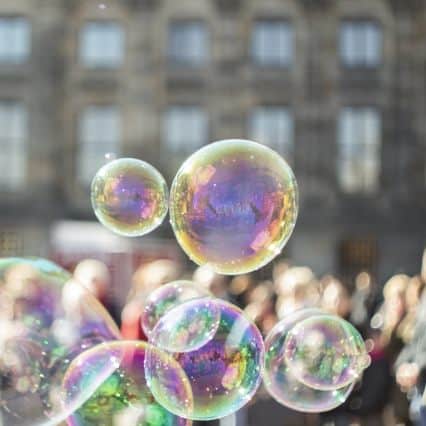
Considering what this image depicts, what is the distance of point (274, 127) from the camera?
27.9 meters

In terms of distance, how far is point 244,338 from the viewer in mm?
7012

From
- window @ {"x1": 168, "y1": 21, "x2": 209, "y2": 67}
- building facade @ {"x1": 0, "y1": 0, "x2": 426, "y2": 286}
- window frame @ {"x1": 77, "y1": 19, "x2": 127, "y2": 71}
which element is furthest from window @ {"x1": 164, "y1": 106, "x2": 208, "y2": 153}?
window frame @ {"x1": 77, "y1": 19, "x2": 127, "y2": 71}

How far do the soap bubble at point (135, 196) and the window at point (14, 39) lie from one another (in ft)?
66.0

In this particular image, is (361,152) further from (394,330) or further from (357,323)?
(394,330)

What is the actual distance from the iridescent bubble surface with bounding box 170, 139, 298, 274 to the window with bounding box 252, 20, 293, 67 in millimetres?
21046

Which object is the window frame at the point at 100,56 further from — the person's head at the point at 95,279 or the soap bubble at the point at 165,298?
the soap bubble at the point at 165,298

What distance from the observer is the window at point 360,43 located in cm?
2812

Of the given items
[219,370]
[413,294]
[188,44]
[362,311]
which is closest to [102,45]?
[188,44]

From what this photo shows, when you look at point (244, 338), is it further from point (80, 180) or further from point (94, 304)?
point (80, 180)

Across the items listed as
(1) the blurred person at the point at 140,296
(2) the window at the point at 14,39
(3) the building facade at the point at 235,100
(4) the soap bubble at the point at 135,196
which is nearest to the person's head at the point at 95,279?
(1) the blurred person at the point at 140,296

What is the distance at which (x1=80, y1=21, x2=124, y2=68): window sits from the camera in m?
28.1

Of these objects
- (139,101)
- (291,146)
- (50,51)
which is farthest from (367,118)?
(50,51)

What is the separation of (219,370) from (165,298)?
5.58ft

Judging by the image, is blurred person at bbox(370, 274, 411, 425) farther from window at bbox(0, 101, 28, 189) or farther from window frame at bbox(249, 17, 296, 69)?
window at bbox(0, 101, 28, 189)
